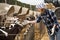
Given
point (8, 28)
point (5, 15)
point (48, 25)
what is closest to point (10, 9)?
point (5, 15)

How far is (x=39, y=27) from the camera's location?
3.88 m

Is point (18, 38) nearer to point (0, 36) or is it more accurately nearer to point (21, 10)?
point (0, 36)

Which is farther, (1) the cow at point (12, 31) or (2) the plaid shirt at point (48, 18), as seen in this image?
(2) the plaid shirt at point (48, 18)

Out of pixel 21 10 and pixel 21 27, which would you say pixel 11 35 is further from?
pixel 21 10

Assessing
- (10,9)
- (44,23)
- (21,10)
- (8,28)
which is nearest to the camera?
(8,28)

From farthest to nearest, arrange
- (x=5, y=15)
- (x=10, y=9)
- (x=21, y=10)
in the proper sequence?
(x=21, y=10) → (x=10, y=9) → (x=5, y=15)

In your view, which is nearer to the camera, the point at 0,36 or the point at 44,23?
the point at 0,36

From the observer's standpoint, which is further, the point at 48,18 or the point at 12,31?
the point at 48,18

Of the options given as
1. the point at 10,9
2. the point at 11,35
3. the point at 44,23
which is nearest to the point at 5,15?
the point at 10,9

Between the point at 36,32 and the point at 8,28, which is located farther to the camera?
the point at 36,32

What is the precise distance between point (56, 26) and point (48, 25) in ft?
0.74

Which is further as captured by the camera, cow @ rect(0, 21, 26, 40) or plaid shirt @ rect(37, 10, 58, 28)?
plaid shirt @ rect(37, 10, 58, 28)

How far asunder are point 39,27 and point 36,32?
0.10m

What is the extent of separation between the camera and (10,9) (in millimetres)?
4758
